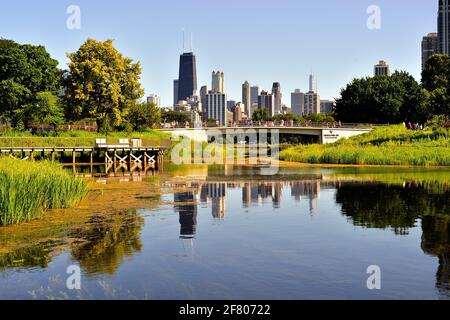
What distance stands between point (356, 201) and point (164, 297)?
20.8 meters

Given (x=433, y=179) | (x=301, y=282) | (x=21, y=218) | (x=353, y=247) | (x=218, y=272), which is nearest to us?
(x=301, y=282)

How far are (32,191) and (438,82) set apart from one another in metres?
117

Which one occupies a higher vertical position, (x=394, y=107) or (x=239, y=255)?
(x=394, y=107)

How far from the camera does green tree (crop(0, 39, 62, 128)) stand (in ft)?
255

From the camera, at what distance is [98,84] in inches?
3155

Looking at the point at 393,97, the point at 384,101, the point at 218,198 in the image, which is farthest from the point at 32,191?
the point at 393,97

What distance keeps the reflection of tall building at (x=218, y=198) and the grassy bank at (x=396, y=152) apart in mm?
29806

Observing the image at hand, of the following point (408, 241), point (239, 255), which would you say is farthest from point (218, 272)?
point (408, 241)

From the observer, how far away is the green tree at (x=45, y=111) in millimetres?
76938

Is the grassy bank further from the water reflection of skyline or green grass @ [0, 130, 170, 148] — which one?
the water reflection of skyline

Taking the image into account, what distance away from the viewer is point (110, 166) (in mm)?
66250

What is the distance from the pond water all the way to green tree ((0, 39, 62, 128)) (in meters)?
47.0

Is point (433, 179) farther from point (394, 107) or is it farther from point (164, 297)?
point (394, 107)
